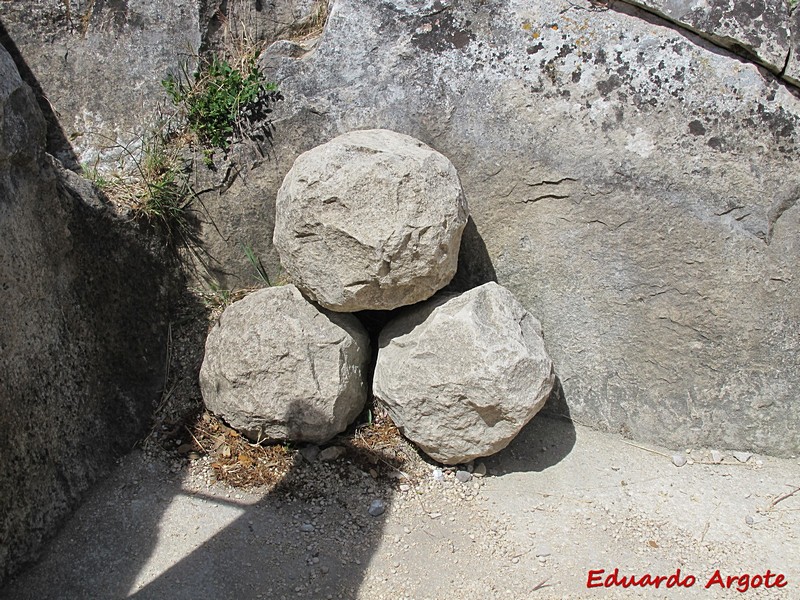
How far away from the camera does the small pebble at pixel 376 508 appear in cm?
329

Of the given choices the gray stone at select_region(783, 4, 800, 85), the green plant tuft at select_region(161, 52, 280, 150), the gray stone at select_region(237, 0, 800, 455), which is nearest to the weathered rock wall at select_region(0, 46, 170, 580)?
the green plant tuft at select_region(161, 52, 280, 150)

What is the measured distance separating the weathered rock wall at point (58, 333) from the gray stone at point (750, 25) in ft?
8.88

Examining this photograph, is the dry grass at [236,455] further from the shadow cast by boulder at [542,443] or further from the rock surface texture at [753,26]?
the rock surface texture at [753,26]

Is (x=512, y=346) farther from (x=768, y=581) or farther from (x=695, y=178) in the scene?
(x=768, y=581)

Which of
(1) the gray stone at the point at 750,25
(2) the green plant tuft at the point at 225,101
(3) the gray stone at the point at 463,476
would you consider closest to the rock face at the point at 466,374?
(3) the gray stone at the point at 463,476

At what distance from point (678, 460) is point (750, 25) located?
194cm

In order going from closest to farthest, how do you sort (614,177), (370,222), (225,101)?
(370,222) → (614,177) → (225,101)

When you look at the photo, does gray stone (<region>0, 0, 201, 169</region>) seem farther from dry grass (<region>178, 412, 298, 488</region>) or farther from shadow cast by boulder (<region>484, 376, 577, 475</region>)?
shadow cast by boulder (<region>484, 376, 577, 475</region>)

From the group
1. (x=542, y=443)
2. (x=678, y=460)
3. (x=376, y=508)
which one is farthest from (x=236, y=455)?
(x=678, y=460)

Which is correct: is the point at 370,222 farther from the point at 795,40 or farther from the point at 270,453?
the point at 795,40

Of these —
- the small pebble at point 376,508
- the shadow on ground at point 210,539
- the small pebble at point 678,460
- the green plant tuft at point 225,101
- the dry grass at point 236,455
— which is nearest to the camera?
the shadow on ground at point 210,539

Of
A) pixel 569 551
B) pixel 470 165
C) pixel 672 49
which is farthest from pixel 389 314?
pixel 672 49

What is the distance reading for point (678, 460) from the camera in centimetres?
355

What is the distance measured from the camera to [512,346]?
3.17 meters
